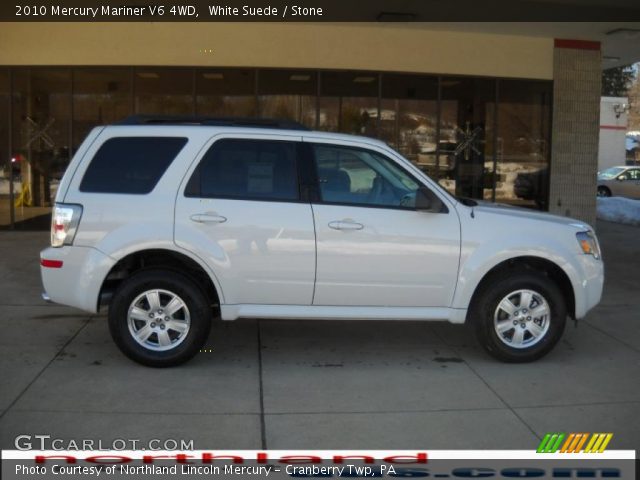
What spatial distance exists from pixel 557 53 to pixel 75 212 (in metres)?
11.6

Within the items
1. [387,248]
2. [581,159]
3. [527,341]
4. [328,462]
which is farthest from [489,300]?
[581,159]

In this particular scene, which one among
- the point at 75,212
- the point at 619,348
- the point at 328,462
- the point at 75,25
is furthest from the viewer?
the point at 75,25

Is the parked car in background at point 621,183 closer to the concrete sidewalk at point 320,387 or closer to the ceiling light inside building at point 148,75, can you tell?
the ceiling light inside building at point 148,75

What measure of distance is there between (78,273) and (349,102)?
363 inches

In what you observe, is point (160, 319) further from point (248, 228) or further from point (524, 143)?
point (524, 143)

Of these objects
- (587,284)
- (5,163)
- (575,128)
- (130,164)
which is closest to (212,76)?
(5,163)

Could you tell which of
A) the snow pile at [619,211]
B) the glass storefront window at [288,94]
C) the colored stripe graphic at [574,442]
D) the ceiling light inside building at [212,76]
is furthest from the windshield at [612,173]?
the colored stripe graphic at [574,442]

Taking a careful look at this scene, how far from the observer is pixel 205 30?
13.4 m

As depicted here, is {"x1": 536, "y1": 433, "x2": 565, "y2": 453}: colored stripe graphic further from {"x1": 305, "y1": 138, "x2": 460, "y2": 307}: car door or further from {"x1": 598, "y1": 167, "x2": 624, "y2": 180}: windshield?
{"x1": 598, "y1": 167, "x2": 624, "y2": 180}: windshield

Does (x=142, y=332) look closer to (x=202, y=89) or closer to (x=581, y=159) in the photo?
(x=202, y=89)

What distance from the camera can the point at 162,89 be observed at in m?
13.8

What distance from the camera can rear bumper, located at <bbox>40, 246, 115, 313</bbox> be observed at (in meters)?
5.81

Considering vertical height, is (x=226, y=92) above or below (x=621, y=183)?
above

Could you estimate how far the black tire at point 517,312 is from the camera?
6.05 meters
